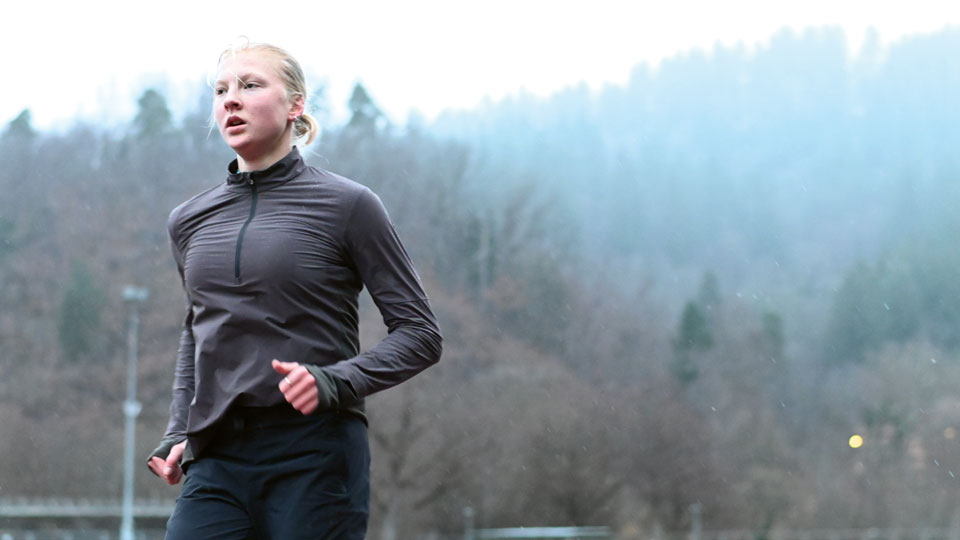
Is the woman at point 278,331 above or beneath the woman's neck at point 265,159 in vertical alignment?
beneath

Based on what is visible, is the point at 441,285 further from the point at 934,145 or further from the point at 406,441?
the point at 934,145

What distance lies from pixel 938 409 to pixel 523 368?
2065 centimetres

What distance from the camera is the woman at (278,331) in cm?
226

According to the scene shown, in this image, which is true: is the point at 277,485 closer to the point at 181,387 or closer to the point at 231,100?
the point at 181,387

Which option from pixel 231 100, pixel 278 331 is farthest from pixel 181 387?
pixel 231 100

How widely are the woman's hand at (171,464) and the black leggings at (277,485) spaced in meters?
0.15

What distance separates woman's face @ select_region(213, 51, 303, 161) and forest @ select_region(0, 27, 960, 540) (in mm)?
34226

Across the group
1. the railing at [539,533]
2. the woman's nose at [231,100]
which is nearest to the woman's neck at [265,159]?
the woman's nose at [231,100]

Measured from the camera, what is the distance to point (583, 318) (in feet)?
227

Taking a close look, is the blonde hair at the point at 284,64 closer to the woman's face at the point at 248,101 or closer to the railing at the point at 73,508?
the woman's face at the point at 248,101

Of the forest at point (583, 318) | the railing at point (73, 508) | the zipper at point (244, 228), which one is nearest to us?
the zipper at point (244, 228)

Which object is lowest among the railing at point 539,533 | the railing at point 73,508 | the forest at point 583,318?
the railing at point 539,533

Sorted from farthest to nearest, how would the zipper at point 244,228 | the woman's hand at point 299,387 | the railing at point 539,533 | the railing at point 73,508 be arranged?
the railing at point 539,533
the railing at point 73,508
the zipper at point 244,228
the woman's hand at point 299,387

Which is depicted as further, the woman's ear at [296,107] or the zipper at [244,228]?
the woman's ear at [296,107]
